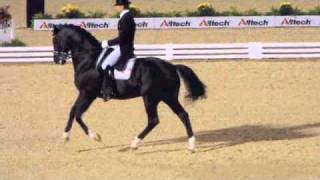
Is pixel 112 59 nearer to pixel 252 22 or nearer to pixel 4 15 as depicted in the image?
pixel 4 15

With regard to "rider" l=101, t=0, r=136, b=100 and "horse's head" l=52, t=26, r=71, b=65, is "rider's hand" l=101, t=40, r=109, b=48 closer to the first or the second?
"rider" l=101, t=0, r=136, b=100

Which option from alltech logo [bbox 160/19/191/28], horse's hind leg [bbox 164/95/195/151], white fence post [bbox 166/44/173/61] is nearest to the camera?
horse's hind leg [bbox 164/95/195/151]

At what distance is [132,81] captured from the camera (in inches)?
437

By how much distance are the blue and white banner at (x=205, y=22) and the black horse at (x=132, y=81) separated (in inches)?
832

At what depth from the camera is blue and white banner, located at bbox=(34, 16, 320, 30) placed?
32156mm

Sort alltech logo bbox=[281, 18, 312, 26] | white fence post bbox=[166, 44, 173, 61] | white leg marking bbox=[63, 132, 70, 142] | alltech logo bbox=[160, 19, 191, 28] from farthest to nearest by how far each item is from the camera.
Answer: alltech logo bbox=[160, 19, 191, 28], alltech logo bbox=[281, 18, 312, 26], white fence post bbox=[166, 44, 173, 61], white leg marking bbox=[63, 132, 70, 142]

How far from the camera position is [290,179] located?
9172mm

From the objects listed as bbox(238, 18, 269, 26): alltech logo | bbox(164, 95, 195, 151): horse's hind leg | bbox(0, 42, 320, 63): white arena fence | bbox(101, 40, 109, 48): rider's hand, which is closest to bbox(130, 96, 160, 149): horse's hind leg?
bbox(164, 95, 195, 151): horse's hind leg

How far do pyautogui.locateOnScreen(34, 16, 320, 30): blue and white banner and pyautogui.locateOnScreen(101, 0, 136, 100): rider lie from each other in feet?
70.6

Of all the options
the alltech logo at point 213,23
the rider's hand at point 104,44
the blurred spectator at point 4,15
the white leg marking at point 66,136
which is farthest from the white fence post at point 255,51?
the white leg marking at point 66,136

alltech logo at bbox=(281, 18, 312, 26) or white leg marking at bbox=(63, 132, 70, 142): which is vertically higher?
alltech logo at bbox=(281, 18, 312, 26)

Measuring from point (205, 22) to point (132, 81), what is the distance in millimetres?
21831

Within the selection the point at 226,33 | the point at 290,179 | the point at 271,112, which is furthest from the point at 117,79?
the point at 226,33

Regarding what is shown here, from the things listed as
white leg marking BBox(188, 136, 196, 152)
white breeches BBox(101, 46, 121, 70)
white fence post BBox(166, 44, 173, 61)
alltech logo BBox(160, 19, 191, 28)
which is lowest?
white leg marking BBox(188, 136, 196, 152)
